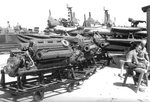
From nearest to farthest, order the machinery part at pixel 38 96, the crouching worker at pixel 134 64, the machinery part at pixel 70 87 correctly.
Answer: the machinery part at pixel 38 96
the crouching worker at pixel 134 64
the machinery part at pixel 70 87

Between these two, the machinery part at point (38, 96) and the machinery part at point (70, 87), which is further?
the machinery part at point (70, 87)

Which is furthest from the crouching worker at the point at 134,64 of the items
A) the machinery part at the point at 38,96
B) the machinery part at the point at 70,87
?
the machinery part at the point at 38,96

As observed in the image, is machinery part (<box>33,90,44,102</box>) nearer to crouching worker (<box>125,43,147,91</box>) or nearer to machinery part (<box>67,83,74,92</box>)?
machinery part (<box>67,83,74,92</box>)

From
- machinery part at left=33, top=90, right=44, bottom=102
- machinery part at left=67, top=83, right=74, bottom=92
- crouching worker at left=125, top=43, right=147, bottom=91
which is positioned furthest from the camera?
machinery part at left=67, top=83, right=74, bottom=92

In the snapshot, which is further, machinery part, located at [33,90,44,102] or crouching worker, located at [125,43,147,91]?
crouching worker, located at [125,43,147,91]

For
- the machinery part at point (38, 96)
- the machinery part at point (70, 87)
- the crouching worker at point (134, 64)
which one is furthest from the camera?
the machinery part at point (70, 87)

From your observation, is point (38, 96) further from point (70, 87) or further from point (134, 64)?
point (134, 64)

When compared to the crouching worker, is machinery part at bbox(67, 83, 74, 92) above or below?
below

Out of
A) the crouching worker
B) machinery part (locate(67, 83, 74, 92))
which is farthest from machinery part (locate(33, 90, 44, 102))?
the crouching worker

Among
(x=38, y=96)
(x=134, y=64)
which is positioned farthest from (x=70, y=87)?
(x=134, y=64)

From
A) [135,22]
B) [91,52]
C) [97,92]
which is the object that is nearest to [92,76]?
[91,52]

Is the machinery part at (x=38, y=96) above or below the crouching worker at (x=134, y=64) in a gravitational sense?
below

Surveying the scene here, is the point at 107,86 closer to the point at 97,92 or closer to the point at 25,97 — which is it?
the point at 97,92

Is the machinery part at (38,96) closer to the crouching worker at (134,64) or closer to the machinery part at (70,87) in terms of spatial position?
the machinery part at (70,87)
